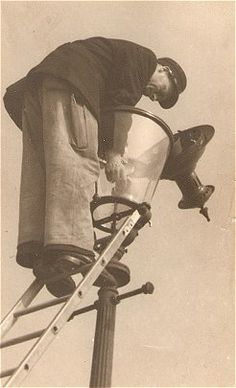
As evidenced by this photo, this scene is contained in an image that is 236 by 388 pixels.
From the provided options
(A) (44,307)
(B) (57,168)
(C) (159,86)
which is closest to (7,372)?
(A) (44,307)

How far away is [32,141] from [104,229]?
66cm

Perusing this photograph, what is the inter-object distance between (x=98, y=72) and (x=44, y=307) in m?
1.33

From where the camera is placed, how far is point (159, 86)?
3.82 meters

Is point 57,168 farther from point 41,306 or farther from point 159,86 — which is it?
point 159,86

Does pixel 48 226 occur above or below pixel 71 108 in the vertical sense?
below

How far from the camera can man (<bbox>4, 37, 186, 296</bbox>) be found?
291 centimetres

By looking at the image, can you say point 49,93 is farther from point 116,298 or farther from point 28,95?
point 116,298

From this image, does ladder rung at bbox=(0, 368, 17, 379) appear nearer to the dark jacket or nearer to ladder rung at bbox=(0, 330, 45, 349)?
ladder rung at bbox=(0, 330, 45, 349)

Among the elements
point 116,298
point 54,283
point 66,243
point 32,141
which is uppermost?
point 32,141

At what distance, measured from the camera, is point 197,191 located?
411 cm

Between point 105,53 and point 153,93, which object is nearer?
point 105,53

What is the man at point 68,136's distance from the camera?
9.53ft

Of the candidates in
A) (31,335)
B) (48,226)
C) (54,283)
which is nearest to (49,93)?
(48,226)

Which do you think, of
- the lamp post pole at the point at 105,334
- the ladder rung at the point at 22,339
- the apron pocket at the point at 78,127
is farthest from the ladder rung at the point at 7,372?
the apron pocket at the point at 78,127
